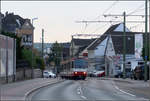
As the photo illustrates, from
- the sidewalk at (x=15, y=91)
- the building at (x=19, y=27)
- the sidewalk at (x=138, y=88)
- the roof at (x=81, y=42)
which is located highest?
the building at (x=19, y=27)

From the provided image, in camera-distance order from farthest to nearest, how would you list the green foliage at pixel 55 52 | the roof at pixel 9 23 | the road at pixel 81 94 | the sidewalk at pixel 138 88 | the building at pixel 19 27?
the green foliage at pixel 55 52 → the roof at pixel 9 23 → the building at pixel 19 27 → the sidewalk at pixel 138 88 → the road at pixel 81 94

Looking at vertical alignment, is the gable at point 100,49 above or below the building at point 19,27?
below

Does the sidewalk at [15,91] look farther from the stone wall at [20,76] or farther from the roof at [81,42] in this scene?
the roof at [81,42]

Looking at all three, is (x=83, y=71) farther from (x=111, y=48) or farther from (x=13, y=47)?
(x=111, y=48)

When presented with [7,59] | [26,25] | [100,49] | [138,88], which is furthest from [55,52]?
[138,88]

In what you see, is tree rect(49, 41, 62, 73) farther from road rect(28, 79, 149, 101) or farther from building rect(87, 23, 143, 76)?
road rect(28, 79, 149, 101)

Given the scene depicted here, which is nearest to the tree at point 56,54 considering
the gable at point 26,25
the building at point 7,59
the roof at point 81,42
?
the roof at point 81,42

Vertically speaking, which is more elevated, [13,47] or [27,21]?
[27,21]

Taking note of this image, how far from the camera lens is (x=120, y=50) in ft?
314

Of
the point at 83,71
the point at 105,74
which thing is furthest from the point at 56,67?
the point at 83,71

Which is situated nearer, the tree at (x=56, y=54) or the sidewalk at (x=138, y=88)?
the sidewalk at (x=138, y=88)

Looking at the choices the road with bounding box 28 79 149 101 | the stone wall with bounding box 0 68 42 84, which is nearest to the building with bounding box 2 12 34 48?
the stone wall with bounding box 0 68 42 84

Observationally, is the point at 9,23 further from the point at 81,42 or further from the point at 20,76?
the point at 81,42

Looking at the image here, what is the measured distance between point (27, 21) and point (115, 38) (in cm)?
1952
